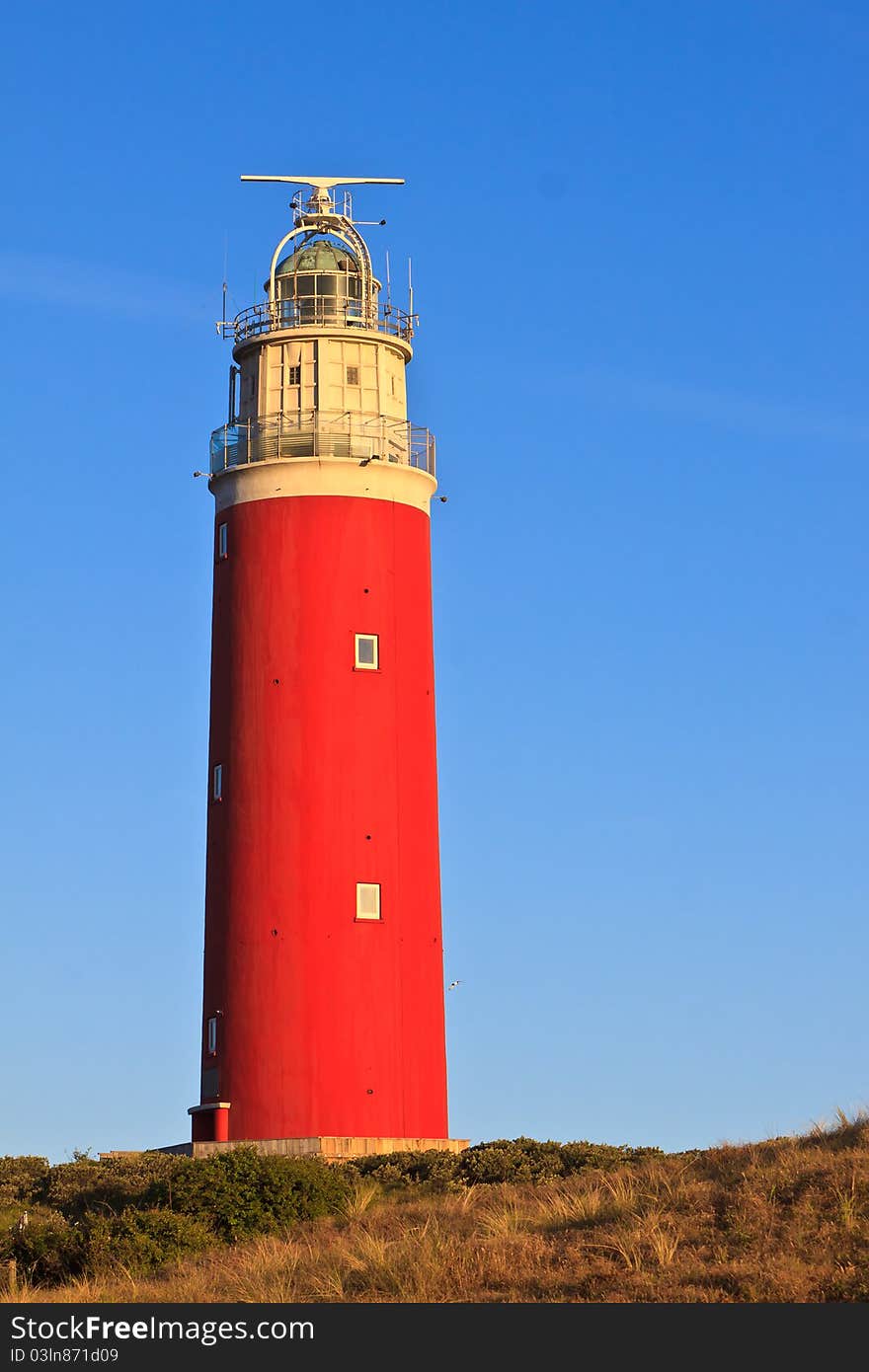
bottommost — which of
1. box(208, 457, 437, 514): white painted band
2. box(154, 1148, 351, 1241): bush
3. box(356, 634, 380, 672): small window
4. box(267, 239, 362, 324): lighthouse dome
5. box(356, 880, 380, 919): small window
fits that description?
box(154, 1148, 351, 1241): bush

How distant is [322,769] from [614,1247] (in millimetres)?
21943

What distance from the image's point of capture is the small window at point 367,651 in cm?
4578

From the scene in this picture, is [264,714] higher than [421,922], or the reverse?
[264,714]

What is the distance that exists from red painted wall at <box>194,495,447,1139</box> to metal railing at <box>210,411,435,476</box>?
53.7 inches

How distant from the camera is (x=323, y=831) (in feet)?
146

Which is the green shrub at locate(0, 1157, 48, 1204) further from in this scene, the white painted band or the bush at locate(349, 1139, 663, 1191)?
the white painted band

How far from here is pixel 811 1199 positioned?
80.5ft

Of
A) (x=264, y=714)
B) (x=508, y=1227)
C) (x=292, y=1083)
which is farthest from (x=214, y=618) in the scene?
(x=508, y=1227)

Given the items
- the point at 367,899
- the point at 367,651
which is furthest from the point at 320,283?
the point at 367,899

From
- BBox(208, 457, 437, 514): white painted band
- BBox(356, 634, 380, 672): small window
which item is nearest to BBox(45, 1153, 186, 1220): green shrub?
BBox(356, 634, 380, 672): small window

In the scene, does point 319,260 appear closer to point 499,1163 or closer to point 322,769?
point 322,769

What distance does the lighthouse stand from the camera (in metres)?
43.7

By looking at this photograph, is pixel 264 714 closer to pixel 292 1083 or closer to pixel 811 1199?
pixel 292 1083
